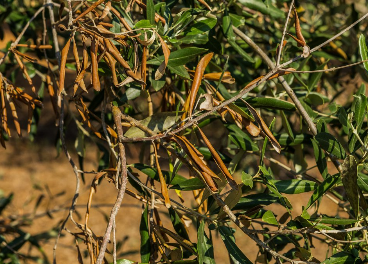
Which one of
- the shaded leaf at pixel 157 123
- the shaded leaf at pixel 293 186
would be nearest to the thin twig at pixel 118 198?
the shaded leaf at pixel 157 123

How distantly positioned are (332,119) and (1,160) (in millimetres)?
4169

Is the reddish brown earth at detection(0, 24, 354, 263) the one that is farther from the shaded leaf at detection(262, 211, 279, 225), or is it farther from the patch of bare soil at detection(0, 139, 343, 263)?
the shaded leaf at detection(262, 211, 279, 225)

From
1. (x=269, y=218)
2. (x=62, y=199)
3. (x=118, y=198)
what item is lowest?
(x=62, y=199)

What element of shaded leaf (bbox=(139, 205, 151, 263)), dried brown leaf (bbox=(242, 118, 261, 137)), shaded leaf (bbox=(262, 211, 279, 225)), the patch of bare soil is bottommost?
the patch of bare soil

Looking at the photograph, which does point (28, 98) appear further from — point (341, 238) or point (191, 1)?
point (341, 238)

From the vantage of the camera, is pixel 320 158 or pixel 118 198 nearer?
pixel 118 198

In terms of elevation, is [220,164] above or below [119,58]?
below

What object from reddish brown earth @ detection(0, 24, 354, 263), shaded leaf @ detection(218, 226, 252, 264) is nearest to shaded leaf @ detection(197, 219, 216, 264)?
shaded leaf @ detection(218, 226, 252, 264)

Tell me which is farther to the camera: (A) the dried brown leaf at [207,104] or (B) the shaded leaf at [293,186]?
(B) the shaded leaf at [293,186]

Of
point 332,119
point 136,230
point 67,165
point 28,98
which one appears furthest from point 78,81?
point 67,165

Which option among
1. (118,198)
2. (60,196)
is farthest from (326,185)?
(60,196)

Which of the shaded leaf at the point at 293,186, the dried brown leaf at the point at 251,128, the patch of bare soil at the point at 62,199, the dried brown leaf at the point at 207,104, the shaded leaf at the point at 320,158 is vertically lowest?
the patch of bare soil at the point at 62,199

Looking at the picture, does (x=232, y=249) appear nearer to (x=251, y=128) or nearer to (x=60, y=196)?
(x=251, y=128)

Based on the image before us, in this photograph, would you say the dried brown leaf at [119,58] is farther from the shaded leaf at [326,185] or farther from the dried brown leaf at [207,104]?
the shaded leaf at [326,185]
